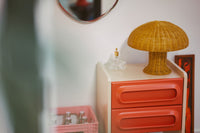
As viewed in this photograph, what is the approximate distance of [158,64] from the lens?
1.94m

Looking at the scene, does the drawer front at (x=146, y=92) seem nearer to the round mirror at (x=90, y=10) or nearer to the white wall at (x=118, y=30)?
the white wall at (x=118, y=30)

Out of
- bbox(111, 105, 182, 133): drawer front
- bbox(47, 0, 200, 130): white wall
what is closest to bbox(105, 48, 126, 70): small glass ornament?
bbox(47, 0, 200, 130): white wall

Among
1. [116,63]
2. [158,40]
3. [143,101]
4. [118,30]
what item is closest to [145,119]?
[143,101]

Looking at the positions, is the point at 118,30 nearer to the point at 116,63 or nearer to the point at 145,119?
the point at 116,63

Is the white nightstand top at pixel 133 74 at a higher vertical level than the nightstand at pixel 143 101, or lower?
higher

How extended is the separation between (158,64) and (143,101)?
11.3 inches

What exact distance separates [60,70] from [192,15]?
2.29m

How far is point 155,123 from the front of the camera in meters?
1.97

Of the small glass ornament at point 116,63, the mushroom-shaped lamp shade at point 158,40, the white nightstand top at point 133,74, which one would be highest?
the mushroom-shaped lamp shade at point 158,40

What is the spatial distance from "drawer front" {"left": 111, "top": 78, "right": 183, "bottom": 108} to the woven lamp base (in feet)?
0.28

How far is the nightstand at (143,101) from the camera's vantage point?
1892mm

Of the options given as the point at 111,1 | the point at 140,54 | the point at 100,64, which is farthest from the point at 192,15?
the point at 100,64

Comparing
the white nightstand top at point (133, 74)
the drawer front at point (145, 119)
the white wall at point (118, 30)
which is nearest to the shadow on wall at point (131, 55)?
the white wall at point (118, 30)

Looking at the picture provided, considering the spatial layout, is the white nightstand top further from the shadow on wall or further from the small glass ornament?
the shadow on wall
